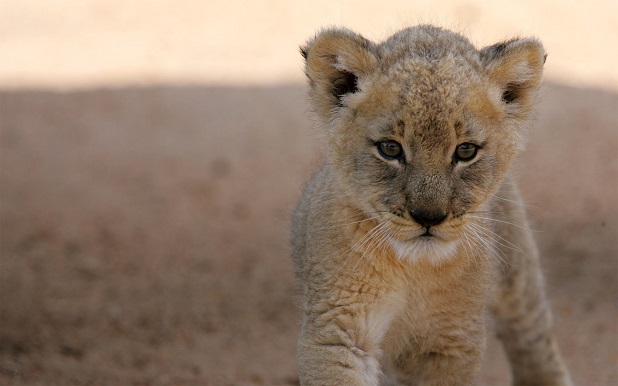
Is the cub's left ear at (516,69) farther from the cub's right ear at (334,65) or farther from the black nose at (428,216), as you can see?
the black nose at (428,216)

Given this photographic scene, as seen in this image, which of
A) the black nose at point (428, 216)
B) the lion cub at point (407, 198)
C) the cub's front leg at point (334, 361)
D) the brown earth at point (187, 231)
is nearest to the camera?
the black nose at point (428, 216)

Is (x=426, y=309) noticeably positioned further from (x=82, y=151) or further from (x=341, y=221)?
(x=82, y=151)

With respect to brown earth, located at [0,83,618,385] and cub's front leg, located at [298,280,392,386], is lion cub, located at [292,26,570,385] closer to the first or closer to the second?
cub's front leg, located at [298,280,392,386]

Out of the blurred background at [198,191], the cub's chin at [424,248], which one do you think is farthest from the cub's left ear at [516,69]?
the blurred background at [198,191]

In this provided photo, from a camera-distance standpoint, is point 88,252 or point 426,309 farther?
point 88,252

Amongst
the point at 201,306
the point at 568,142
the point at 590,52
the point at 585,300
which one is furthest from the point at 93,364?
the point at 590,52

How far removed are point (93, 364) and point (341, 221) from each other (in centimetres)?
367

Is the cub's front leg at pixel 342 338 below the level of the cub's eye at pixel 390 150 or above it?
below

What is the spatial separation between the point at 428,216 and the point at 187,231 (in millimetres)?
6378

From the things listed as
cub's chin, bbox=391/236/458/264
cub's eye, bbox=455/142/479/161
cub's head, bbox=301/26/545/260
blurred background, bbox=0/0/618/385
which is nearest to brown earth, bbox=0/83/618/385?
blurred background, bbox=0/0/618/385

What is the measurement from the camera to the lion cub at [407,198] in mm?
4922

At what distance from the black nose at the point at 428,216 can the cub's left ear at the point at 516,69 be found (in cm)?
84

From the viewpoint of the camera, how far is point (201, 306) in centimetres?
985

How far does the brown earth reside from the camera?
8.70m
